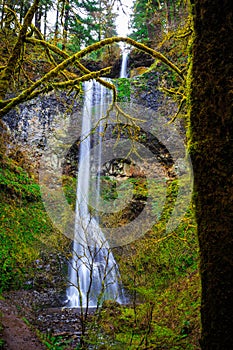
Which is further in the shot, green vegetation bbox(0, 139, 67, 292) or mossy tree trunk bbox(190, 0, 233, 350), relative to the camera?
green vegetation bbox(0, 139, 67, 292)

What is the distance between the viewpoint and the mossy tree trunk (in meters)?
1.35

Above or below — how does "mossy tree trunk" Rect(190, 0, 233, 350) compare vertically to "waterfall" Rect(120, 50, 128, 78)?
below

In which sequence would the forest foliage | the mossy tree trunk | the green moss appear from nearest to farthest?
the mossy tree trunk, the forest foliage, the green moss

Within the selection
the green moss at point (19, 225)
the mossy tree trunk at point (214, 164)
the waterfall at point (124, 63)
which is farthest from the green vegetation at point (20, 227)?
the waterfall at point (124, 63)

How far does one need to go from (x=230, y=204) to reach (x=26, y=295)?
23.0 feet

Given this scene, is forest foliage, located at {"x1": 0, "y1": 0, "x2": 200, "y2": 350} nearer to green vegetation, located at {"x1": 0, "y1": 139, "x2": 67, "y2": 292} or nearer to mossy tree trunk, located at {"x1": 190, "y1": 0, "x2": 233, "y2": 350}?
green vegetation, located at {"x1": 0, "y1": 139, "x2": 67, "y2": 292}

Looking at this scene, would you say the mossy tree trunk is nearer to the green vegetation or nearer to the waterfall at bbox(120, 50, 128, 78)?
the green vegetation

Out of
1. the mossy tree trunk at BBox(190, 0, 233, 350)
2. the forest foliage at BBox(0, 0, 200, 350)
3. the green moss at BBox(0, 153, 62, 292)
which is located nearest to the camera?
the mossy tree trunk at BBox(190, 0, 233, 350)

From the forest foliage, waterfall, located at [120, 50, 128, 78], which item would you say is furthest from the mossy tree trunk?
waterfall, located at [120, 50, 128, 78]

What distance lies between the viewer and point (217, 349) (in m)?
1.38

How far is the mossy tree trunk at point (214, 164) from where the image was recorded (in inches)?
53.2

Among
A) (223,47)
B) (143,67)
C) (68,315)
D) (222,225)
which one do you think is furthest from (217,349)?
(143,67)

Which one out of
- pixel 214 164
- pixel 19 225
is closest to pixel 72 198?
pixel 19 225

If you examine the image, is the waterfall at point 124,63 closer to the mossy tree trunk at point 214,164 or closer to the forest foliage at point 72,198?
the forest foliage at point 72,198
